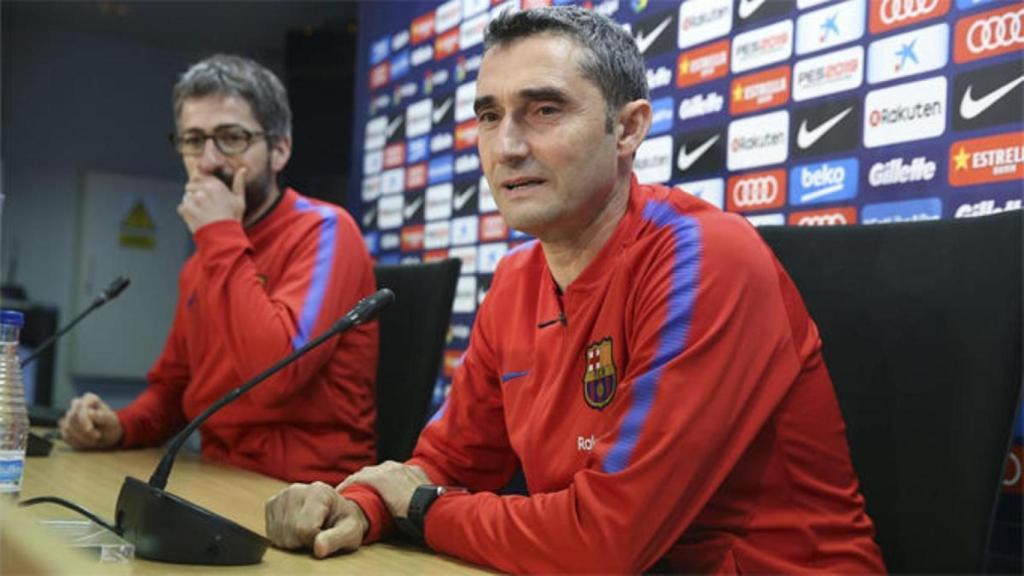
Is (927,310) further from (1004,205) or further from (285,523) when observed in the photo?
(285,523)

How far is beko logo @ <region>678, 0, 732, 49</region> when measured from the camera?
2004 mm

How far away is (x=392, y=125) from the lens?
332 cm

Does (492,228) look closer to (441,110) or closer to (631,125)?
(441,110)

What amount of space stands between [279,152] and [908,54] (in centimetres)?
133

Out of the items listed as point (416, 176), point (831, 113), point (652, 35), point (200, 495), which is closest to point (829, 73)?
point (831, 113)

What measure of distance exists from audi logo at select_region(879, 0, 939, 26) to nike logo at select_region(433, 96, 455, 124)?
1.55 meters

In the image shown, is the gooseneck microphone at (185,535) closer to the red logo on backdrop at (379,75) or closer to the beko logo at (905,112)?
the beko logo at (905,112)

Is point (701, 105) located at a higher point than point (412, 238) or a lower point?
higher

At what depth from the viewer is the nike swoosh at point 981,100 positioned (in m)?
1.45

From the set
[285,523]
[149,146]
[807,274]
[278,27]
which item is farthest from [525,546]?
[149,146]

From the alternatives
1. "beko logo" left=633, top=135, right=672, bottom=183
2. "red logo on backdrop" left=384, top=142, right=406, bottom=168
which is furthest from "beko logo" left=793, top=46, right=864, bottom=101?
"red logo on backdrop" left=384, top=142, right=406, bottom=168

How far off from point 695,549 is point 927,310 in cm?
40

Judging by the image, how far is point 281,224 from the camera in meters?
2.08

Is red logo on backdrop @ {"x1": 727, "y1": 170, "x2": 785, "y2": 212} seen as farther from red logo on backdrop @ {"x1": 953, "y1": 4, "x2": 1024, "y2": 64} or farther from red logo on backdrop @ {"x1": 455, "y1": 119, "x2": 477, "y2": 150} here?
red logo on backdrop @ {"x1": 455, "y1": 119, "x2": 477, "y2": 150}
